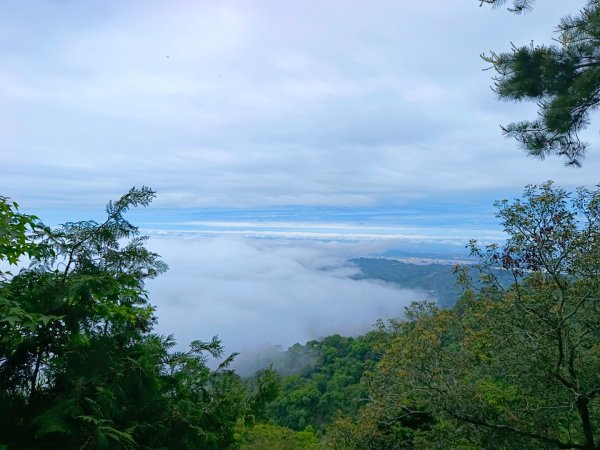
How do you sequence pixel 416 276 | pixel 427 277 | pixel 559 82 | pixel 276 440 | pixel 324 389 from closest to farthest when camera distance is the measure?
pixel 559 82, pixel 276 440, pixel 324 389, pixel 427 277, pixel 416 276

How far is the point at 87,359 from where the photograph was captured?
3205 mm

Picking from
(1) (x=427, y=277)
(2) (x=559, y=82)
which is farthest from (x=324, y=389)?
(1) (x=427, y=277)

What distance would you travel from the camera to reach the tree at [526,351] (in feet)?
21.4

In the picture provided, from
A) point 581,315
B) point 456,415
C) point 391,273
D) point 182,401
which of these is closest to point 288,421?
point 456,415

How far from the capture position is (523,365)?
22.9 feet

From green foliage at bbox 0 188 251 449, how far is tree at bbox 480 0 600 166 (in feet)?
16.0

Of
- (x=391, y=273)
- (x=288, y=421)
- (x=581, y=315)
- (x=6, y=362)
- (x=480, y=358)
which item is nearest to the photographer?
(x=6, y=362)

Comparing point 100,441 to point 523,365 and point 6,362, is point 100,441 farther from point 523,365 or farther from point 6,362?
point 523,365

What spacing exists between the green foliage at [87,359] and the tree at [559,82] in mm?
4863

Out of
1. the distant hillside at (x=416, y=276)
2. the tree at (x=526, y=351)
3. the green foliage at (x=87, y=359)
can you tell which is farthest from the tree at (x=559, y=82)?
the distant hillside at (x=416, y=276)

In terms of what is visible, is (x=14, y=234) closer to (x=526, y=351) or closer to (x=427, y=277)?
(x=526, y=351)

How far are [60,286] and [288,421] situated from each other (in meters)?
23.0

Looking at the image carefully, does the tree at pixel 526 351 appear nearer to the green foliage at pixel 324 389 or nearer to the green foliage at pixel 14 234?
the green foliage at pixel 14 234

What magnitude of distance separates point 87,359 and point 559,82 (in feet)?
19.6
